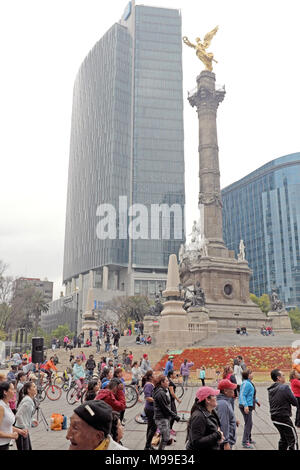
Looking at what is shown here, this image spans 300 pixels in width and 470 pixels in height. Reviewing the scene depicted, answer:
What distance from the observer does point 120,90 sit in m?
111

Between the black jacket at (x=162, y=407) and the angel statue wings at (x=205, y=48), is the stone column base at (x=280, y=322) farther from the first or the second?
the black jacket at (x=162, y=407)

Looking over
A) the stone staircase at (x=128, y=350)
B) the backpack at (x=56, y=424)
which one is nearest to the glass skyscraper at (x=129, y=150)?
the stone staircase at (x=128, y=350)

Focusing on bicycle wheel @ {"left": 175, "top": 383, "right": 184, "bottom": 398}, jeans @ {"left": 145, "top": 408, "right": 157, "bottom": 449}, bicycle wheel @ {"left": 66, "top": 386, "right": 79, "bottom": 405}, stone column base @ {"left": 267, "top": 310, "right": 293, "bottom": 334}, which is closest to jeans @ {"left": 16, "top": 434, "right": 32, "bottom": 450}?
jeans @ {"left": 145, "top": 408, "right": 157, "bottom": 449}

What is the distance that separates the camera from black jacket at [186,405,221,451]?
479cm

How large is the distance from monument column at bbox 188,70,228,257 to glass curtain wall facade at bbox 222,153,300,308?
219 ft

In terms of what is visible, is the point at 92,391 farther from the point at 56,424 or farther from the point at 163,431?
the point at 56,424

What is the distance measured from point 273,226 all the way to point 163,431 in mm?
113093

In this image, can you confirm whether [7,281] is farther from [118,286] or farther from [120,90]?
[120,90]

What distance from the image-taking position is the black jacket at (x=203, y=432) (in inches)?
189

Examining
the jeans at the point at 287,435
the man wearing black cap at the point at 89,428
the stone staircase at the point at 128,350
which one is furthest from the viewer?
the stone staircase at the point at 128,350

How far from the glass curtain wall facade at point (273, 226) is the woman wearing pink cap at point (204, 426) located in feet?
352
